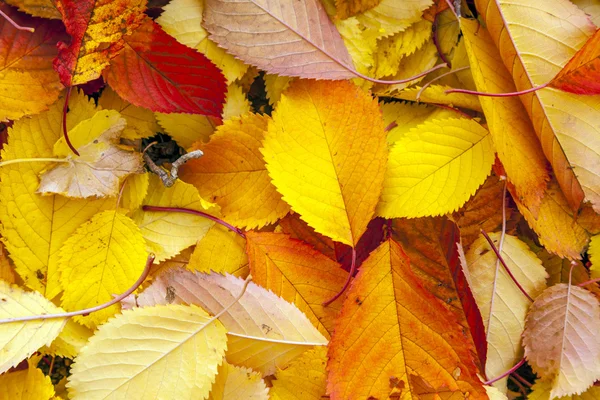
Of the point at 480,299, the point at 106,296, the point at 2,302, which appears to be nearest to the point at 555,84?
the point at 480,299

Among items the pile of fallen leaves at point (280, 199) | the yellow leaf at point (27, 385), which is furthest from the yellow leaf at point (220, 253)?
the yellow leaf at point (27, 385)

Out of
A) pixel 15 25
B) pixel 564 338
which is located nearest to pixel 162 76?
pixel 15 25

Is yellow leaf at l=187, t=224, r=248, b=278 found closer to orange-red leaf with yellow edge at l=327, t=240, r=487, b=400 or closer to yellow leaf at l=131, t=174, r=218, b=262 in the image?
yellow leaf at l=131, t=174, r=218, b=262

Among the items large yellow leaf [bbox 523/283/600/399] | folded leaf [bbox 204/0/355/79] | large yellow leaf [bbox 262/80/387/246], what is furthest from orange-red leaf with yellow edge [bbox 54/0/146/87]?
large yellow leaf [bbox 523/283/600/399]

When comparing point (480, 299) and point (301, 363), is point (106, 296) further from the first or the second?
point (480, 299)

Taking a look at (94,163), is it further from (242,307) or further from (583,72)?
(583,72)

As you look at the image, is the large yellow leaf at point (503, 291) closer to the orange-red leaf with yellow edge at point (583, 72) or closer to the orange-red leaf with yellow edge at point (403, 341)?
the orange-red leaf with yellow edge at point (403, 341)
